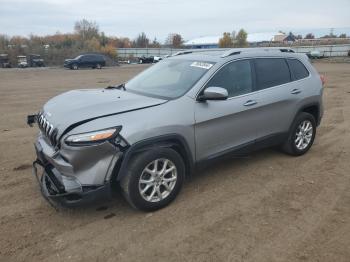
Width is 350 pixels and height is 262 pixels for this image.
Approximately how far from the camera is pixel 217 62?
4586 millimetres

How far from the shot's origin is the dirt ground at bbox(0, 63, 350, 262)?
3309 millimetres

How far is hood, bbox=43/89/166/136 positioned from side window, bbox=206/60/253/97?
0.89 metres

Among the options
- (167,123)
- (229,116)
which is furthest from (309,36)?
(167,123)

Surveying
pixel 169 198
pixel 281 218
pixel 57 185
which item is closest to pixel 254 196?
pixel 281 218

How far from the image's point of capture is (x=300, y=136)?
5.80 metres

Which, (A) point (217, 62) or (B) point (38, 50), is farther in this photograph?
(B) point (38, 50)

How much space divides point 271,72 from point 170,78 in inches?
61.6

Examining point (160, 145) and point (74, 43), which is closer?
point (160, 145)

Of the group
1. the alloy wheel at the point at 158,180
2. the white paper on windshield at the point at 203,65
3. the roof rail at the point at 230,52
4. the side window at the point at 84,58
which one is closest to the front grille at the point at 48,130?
the alloy wheel at the point at 158,180

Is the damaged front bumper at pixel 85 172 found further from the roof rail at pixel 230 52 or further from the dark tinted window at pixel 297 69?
the dark tinted window at pixel 297 69

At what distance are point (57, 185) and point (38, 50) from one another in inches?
2035

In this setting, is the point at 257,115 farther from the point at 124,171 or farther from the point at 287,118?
the point at 124,171

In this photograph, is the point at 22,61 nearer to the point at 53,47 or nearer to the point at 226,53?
the point at 53,47

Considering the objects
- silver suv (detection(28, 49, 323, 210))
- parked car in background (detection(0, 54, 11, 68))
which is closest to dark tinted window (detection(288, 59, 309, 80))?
silver suv (detection(28, 49, 323, 210))
